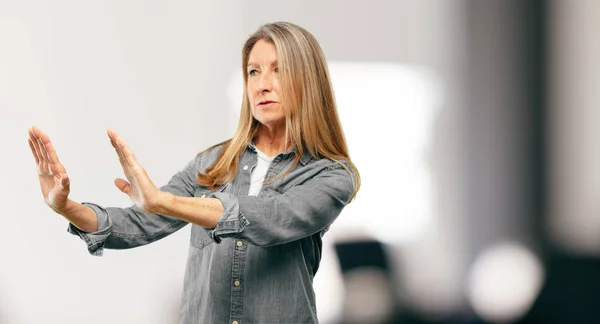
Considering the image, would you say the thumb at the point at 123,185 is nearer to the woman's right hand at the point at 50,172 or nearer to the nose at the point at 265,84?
the woman's right hand at the point at 50,172

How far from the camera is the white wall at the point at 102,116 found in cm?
259

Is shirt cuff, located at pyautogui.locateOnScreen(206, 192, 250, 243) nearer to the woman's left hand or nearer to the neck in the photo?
the woman's left hand

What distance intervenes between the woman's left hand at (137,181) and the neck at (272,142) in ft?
0.96

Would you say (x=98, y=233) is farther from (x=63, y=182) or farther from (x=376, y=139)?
(x=376, y=139)

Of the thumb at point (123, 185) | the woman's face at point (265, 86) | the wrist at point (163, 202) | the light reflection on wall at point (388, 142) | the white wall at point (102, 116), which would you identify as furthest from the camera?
the light reflection on wall at point (388, 142)

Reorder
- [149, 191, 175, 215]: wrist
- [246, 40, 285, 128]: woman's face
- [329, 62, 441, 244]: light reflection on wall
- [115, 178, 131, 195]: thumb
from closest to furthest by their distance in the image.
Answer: [149, 191, 175, 215]: wrist → [115, 178, 131, 195]: thumb → [246, 40, 285, 128]: woman's face → [329, 62, 441, 244]: light reflection on wall

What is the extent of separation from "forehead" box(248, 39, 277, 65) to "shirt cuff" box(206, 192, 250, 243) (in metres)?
0.30

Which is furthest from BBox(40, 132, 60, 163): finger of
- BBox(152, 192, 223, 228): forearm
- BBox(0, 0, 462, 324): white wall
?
BBox(0, 0, 462, 324): white wall

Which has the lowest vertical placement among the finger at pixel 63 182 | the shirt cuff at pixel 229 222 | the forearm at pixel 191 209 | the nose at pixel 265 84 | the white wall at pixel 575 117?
the white wall at pixel 575 117

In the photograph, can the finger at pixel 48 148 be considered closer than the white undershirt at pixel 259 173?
Yes

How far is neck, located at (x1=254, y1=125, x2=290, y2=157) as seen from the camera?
4.72ft

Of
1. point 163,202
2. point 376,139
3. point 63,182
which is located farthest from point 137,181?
point 376,139

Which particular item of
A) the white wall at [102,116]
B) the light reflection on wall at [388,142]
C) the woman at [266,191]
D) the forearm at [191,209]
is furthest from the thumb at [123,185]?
the light reflection on wall at [388,142]

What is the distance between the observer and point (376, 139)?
278cm
